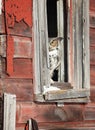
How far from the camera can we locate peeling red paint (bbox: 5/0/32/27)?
6381 millimetres

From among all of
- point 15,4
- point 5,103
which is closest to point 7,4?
point 15,4

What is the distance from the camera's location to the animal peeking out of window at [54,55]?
705 cm

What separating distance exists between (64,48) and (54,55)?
0.65 ft

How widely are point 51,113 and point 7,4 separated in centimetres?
149

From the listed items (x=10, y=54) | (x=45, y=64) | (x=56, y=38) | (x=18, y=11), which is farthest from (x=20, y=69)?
(x=56, y=38)

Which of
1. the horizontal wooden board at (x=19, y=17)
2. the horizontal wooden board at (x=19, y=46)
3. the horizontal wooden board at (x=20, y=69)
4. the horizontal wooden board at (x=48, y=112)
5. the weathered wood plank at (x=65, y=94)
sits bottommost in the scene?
the horizontal wooden board at (x=48, y=112)

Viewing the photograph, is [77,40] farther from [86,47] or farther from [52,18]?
[52,18]

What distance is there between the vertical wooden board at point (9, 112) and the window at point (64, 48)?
0.61 m

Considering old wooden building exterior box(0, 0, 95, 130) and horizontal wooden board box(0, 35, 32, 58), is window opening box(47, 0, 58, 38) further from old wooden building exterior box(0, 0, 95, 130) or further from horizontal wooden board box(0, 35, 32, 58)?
horizontal wooden board box(0, 35, 32, 58)

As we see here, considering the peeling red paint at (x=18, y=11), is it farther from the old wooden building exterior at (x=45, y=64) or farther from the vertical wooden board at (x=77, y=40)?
the vertical wooden board at (x=77, y=40)

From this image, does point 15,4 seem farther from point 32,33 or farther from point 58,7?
point 58,7

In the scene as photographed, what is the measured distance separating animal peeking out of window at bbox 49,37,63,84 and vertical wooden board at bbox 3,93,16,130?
912mm

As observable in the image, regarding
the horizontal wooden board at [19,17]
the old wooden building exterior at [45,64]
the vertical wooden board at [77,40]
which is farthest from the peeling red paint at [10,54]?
the vertical wooden board at [77,40]

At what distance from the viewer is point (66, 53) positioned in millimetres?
7133
